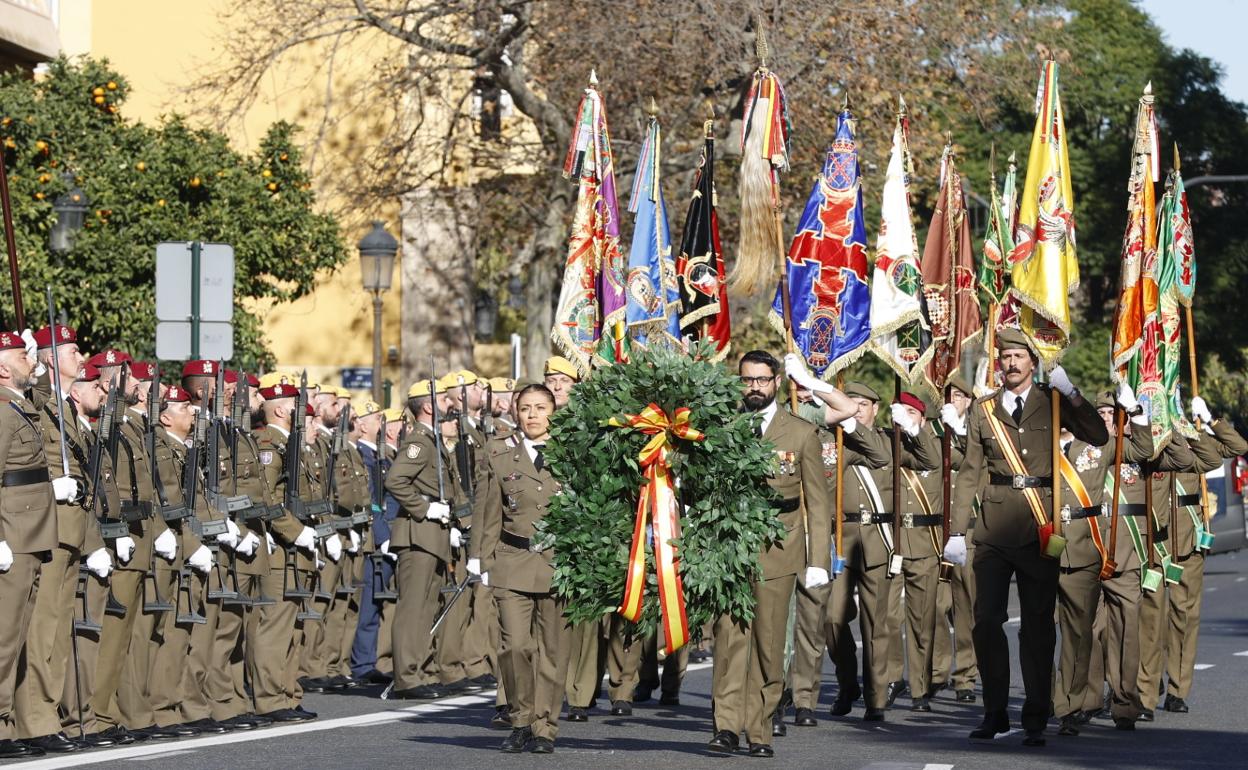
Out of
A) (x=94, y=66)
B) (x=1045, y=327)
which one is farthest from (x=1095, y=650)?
(x=94, y=66)

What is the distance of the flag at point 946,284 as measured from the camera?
16.6 meters

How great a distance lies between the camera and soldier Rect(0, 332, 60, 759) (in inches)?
480

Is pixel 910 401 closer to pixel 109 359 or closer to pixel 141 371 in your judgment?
pixel 141 371

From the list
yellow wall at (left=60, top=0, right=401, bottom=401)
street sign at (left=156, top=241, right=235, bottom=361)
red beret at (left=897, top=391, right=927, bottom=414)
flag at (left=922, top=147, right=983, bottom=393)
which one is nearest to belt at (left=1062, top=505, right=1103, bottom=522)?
red beret at (left=897, top=391, right=927, bottom=414)

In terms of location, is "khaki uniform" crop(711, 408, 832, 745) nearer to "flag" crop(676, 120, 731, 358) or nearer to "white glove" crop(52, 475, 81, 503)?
"white glove" crop(52, 475, 81, 503)

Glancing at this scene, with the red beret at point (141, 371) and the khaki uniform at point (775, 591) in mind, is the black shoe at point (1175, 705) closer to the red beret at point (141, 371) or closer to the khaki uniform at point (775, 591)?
the khaki uniform at point (775, 591)

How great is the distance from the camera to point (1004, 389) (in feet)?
→ 43.6

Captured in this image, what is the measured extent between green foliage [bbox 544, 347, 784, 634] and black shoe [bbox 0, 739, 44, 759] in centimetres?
274

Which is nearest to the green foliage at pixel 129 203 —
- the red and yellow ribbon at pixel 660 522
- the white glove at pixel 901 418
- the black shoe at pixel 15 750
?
the white glove at pixel 901 418

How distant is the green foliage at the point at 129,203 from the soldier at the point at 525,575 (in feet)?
45.3

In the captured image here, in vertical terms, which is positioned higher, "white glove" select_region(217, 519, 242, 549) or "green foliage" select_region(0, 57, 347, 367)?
"green foliage" select_region(0, 57, 347, 367)

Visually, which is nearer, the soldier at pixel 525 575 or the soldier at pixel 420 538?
the soldier at pixel 525 575

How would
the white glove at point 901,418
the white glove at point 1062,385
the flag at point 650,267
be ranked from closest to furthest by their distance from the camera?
the white glove at point 1062,385 < the white glove at point 901,418 < the flag at point 650,267

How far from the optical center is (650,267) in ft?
58.0
